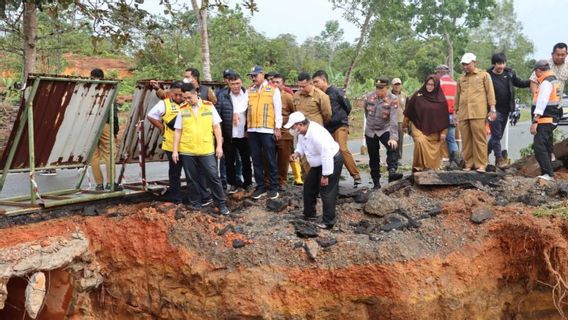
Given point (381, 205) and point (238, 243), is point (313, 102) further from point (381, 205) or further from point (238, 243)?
point (238, 243)

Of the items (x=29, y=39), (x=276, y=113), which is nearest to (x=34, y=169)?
(x=276, y=113)

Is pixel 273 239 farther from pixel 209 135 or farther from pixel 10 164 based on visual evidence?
pixel 10 164

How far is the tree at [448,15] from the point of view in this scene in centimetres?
2822

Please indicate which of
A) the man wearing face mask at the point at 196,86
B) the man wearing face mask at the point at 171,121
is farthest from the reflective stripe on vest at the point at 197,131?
the man wearing face mask at the point at 196,86

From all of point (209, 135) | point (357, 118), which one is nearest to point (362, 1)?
point (357, 118)

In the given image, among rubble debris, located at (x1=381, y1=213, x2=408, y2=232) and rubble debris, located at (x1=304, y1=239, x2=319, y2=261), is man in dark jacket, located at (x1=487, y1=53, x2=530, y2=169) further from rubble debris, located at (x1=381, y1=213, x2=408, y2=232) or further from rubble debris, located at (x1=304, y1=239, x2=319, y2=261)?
rubble debris, located at (x1=304, y1=239, x2=319, y2=261)

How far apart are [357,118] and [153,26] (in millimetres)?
16319

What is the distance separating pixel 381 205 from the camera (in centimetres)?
693

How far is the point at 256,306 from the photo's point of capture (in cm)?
601

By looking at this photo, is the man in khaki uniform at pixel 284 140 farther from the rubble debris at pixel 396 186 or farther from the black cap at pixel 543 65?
the black cap at pixel 543 65

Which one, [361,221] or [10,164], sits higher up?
[10,164]

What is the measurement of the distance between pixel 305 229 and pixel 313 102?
199 centimetres

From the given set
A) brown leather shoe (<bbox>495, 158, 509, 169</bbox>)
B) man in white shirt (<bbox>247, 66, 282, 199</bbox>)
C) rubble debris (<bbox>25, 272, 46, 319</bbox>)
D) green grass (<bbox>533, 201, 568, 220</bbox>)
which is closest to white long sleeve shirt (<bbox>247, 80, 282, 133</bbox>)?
man in white shirt (<bbox>247, 66, 282, 199</bbox>)

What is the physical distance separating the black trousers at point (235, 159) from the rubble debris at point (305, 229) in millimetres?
1662
